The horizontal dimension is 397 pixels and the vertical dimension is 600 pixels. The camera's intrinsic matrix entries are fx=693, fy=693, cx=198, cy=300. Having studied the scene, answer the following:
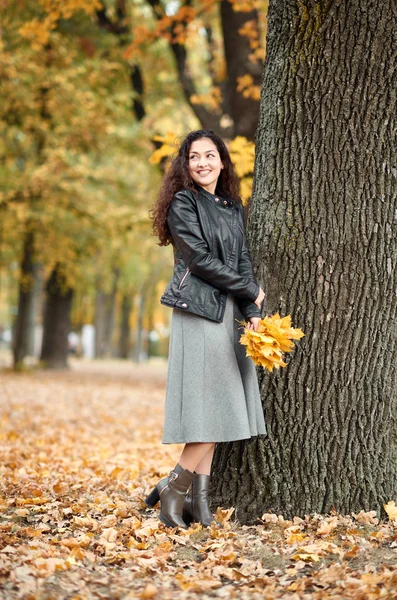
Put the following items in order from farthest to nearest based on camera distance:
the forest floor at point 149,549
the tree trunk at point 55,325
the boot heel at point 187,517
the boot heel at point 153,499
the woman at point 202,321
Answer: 1. the tree trunk at point 55,325
2. the boot heel at point 153,499
3. the boot heel at point 187,517
4. the woman at point 202,321
5. the forest floor at point 149,549

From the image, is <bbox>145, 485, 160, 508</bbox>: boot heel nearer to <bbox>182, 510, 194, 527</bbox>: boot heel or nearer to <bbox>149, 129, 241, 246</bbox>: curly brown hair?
<bbox>182, 510, 194, 527</bbox>: boot heel

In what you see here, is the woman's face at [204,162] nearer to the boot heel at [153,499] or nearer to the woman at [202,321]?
the woman at [202,321]

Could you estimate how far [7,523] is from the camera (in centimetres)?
397

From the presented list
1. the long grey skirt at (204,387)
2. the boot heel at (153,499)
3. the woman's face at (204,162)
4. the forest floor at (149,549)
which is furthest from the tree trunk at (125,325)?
the long grey skirt at (204,387)

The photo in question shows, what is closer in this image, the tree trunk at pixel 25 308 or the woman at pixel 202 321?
the woman at pixel 202 321

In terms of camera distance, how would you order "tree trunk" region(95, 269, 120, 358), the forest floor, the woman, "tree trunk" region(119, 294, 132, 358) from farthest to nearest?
"tree trunk" region(119, 294, 132, 358) → "tree trunk" region(95, 269, 120, 358) → the woman → the forest floor

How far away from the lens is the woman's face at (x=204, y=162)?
160 inches

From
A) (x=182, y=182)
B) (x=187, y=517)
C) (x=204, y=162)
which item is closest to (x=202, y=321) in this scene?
(x=182, y=182)

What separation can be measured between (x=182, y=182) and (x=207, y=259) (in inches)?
21.6

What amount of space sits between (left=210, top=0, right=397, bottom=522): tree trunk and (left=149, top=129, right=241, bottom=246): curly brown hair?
13.7 inches

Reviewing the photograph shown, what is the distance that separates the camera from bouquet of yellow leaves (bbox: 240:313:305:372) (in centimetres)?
374

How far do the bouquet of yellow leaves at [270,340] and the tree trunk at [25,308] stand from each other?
43.7 feet

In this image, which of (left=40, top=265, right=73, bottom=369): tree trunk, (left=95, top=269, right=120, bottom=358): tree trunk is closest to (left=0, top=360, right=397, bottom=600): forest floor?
(left=40, top=265, right=73, bottom=369): tree trunk

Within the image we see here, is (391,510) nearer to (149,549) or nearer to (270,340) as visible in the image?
(270,340)
